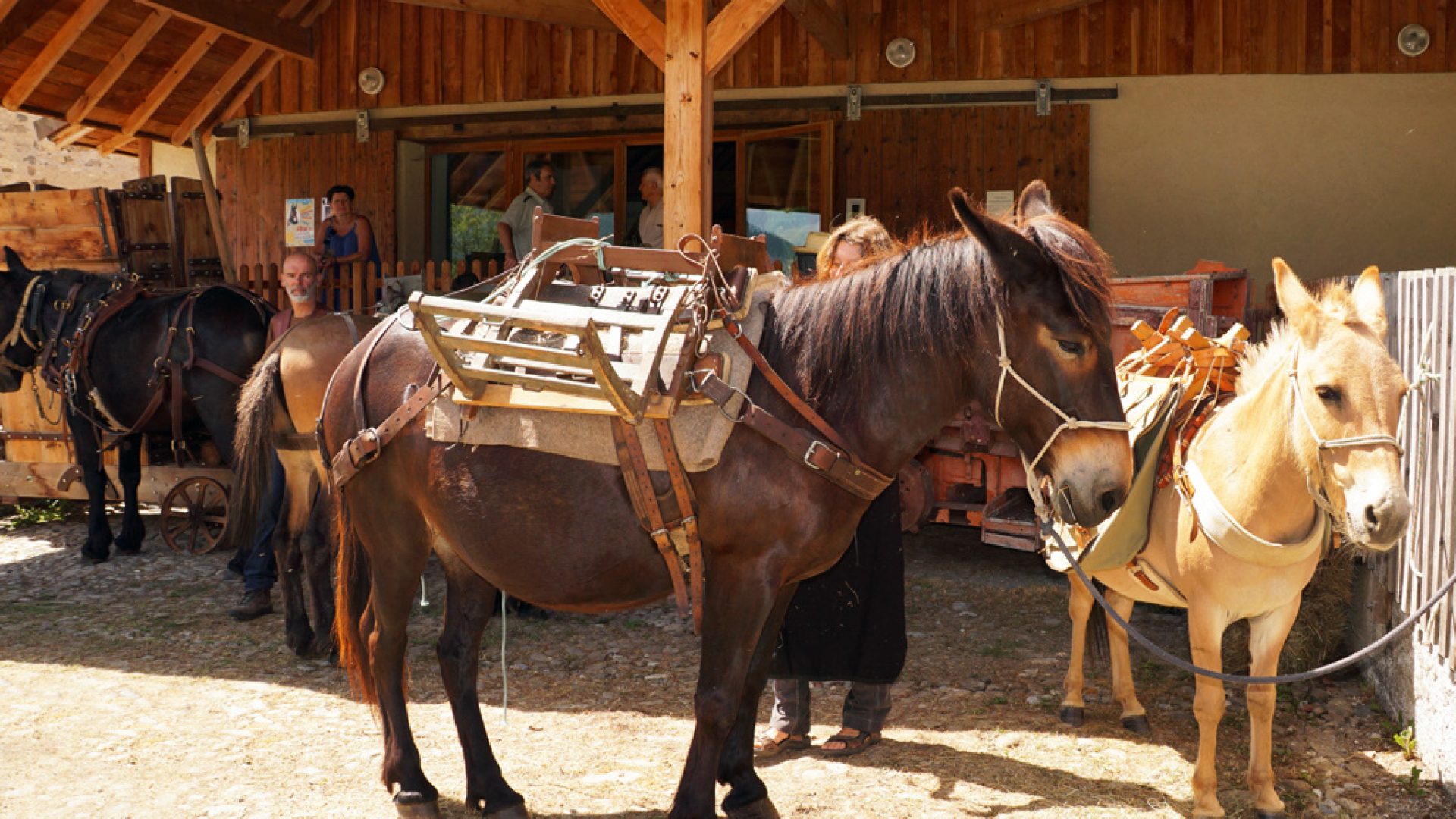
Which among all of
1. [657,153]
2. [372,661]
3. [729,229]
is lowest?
[372,661]

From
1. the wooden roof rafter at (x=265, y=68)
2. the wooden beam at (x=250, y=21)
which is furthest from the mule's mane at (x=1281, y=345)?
the wooden roof rafter at (x=265, y=68)

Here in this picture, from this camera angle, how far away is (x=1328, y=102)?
8.84m

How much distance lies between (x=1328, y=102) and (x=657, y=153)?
5.54 metres

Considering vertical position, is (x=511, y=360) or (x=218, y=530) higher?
(x=511, y=360)

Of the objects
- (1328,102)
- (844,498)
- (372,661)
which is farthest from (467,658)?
(1328,102)

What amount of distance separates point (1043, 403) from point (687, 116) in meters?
3.23

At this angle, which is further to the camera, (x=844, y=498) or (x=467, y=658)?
(x=467, y=658)

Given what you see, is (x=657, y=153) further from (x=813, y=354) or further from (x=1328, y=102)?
Result: (x=813, y=354)

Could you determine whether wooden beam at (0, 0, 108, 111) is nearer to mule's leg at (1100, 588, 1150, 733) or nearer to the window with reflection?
the window with reflection

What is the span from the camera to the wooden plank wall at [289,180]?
10.9 m

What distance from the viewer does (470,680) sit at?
12.2ft

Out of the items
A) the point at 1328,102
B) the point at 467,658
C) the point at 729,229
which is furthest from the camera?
the point at 729,229

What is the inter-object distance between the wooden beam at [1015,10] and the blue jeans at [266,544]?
6.31 meters

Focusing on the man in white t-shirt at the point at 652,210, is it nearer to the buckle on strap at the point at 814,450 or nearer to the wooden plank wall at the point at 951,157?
the wooden plank wall at the point at 951,157
